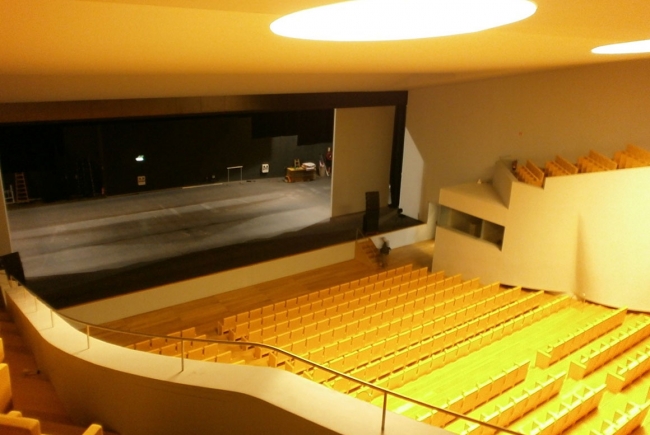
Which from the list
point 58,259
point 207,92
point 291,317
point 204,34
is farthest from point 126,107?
point 204,34

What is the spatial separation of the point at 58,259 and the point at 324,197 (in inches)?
274

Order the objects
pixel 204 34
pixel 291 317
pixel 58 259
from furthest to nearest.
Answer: pixel 58 259 → pixel 291 317 → pixel 204 34

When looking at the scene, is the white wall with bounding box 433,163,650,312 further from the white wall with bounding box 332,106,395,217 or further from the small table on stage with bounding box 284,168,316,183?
the small table on stage with bounding box 284,168,316,183

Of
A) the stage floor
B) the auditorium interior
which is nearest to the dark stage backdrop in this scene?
the auditorium interior

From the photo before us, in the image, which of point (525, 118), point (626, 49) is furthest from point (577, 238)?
point (626, 49)

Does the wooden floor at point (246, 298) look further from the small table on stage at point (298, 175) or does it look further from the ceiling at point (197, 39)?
the small table on stage at point (298, 175)

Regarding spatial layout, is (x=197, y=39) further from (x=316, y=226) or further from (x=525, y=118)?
(x=316, y=226)

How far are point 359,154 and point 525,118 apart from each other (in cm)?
415

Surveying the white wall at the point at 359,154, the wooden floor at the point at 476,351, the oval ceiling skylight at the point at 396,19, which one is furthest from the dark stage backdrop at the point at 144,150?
the oval ceiling skylight at the point at 396,19

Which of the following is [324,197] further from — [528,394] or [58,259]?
[528,394]

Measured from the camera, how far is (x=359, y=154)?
12547 millimetres

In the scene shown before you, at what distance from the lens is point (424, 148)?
1216cm

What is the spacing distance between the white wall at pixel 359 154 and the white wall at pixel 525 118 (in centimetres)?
69

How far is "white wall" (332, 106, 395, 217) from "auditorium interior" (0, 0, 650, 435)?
2.5 inches
